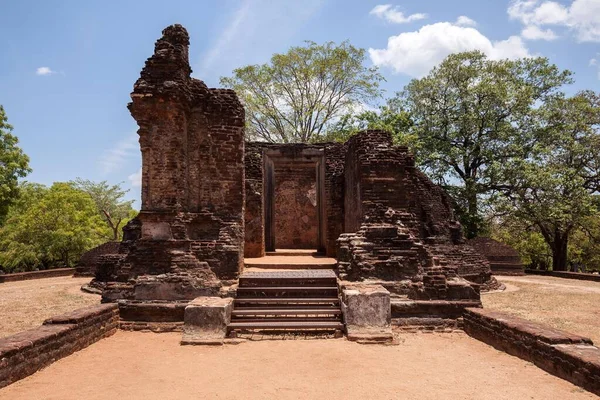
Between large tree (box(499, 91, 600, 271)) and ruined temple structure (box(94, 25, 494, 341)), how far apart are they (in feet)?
41.8

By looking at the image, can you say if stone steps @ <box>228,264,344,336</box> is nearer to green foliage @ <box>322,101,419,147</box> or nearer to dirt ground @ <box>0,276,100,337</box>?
dirt ground @ <box>0,276,100,337</box>

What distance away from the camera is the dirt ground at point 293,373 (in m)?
4.48

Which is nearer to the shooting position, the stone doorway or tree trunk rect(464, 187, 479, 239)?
the stone doorway

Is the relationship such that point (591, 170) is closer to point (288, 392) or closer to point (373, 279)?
point (373, 279)

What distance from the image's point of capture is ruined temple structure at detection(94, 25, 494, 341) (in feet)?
25.5

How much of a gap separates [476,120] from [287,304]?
1854 centimetres

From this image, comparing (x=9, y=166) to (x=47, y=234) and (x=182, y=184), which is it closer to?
(x=47, y=234)

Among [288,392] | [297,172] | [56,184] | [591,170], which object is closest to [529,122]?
[591,170]

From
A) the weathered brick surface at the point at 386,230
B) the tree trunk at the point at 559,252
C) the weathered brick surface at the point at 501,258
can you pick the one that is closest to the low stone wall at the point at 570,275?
the tree trunk at the point at 559,252

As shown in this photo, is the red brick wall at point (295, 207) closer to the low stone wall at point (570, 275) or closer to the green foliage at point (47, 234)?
the green foliage at point (47, 234)

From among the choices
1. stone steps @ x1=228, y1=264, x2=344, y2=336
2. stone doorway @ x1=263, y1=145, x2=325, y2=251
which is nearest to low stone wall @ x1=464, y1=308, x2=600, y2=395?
stone steps @ x1=228, y1=264, x2=344, y2=336

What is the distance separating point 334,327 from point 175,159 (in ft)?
16.1

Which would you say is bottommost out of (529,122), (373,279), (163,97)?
(373,279)

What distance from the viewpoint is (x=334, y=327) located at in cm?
713
